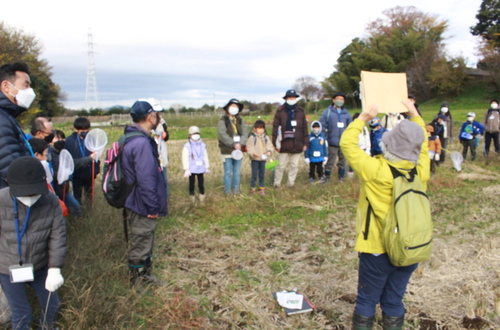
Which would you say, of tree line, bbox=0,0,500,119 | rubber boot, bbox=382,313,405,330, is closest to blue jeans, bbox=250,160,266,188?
rubber boot, bbox=382,313,405,330

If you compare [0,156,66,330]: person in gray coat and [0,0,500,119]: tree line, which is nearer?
[0,156,66,330]: person in gray coat

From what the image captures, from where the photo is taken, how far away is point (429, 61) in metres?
41.2

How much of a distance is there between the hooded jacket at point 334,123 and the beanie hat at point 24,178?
6.61 meters

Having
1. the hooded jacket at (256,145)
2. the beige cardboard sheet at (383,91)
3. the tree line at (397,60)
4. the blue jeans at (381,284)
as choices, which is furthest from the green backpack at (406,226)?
the tree line at (397,60)

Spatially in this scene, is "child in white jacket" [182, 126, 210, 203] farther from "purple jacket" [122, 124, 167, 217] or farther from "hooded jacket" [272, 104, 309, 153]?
"purple jacket" [122, 124, 167, 217]

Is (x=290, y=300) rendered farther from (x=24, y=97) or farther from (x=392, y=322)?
(x=24, y=97)

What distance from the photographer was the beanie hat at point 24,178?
2.53 m

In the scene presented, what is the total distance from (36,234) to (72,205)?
2728 millimetres

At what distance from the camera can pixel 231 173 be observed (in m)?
7.59

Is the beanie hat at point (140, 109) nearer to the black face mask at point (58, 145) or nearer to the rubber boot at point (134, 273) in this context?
the rubber boot at point (134, 273)

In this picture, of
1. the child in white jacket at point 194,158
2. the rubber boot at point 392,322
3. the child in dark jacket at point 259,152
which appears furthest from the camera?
the child in dark jacket at point 259,152

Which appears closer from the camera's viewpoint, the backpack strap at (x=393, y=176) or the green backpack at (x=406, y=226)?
the green backpack at (x=406, y=226)

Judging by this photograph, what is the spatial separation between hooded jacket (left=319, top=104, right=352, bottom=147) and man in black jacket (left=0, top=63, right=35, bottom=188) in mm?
6256

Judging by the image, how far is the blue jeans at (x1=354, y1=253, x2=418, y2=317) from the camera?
2.72 metres
